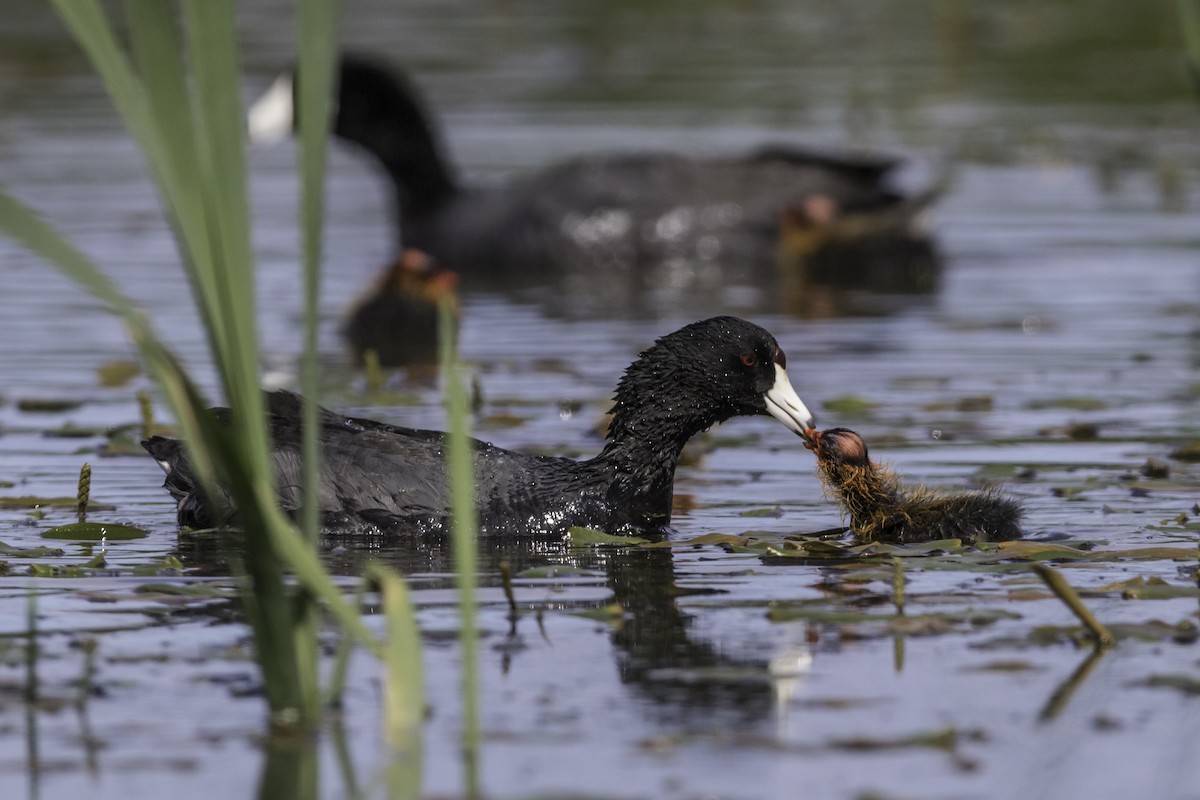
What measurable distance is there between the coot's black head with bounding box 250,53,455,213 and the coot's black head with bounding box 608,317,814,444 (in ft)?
26.1

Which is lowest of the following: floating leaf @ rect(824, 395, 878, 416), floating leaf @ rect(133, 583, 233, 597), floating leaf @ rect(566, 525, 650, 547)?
floating leaf @ rect(133, 583, 233, 597)

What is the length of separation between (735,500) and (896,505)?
34.7 inches

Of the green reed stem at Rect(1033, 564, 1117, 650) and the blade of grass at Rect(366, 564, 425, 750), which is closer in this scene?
the blade of grass at Rect(366, 564, 425, 750)

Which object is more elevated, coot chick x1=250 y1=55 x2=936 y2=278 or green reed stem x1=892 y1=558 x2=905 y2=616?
coot chick x1=250 y1=55 x2=936 y2=278

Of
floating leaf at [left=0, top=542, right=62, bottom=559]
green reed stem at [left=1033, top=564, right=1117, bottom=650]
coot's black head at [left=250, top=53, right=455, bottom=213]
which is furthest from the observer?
coot's black head at [left=250, top=53, right=455, bottom=213]

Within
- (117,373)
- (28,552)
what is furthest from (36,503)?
(117,373)

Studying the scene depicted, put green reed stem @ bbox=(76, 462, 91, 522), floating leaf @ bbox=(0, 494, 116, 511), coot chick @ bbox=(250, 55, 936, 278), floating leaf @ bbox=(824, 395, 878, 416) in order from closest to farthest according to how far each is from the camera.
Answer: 1. green reed stem @ bbox=(76, 462, 91, 522)
2. floating leaf @ bbox=(0, 494, 116, 511)
3. floating leaf @ bbox=(824, 395, 878, 416)
4. coot chick @ bbox=(250, 55, 936, 278)

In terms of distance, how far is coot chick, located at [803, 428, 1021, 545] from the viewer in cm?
645

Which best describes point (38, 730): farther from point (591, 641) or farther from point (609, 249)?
point (609, 249)

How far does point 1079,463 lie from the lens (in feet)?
25.3

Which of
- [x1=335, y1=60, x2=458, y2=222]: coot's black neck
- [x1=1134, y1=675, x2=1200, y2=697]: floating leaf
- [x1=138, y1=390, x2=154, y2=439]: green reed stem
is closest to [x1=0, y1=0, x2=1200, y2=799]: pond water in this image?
[x1=1134, y1=675, x2=1200, y2=697]: floating leaf

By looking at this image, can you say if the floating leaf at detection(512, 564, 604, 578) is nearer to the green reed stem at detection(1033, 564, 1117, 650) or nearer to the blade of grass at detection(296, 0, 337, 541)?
the green reed stem at detection(1033, 564, 1117, 650)

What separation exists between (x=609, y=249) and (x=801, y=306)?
7.54 ft

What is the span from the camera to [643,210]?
1436 cm
